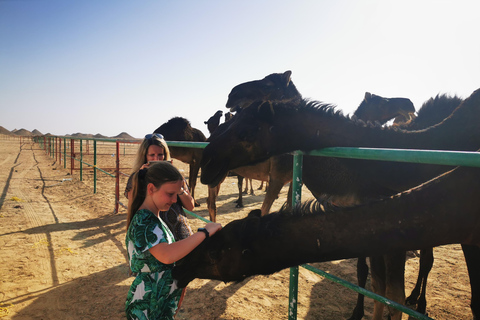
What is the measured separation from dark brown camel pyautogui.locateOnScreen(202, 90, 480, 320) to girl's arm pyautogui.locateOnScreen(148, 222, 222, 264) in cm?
123

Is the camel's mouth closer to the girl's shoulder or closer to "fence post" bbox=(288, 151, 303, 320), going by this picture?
"fence post" bbox=(288, 151, 303, 320)

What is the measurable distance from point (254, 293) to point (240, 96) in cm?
377

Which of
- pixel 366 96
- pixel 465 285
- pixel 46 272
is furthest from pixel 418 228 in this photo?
pixel 366 96

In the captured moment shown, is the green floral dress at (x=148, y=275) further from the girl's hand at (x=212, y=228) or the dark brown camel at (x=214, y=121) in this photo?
the dark brown camel at (x=214, y=121)

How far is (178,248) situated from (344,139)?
176cm

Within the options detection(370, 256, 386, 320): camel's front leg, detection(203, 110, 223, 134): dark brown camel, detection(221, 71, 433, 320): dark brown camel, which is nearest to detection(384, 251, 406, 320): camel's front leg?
detection(370, 256, 386, 320): camel's front leg

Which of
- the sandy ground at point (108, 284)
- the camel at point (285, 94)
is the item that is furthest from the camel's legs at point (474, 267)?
the camel at point (285, 94)

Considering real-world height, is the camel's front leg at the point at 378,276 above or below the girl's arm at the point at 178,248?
below

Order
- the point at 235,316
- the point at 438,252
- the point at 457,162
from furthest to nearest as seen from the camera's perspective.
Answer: the point at 438,252
the point at 235,316
the point at 457,162

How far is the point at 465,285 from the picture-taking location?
3834 millimetres

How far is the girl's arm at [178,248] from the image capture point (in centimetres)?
152

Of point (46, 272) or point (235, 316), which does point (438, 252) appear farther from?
point (46, 272)

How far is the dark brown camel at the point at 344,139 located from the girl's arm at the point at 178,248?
4.02ft

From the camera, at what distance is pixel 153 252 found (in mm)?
1624
